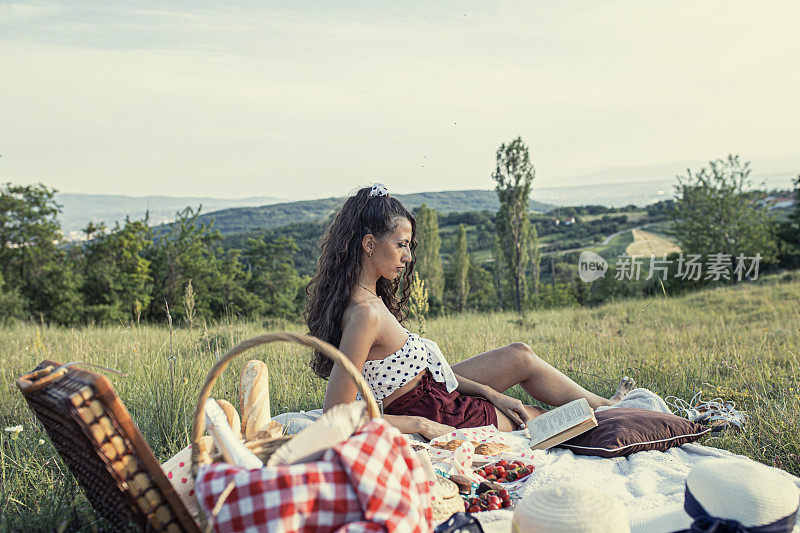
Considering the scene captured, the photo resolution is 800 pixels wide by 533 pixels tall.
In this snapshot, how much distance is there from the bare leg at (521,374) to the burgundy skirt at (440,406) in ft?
1.10

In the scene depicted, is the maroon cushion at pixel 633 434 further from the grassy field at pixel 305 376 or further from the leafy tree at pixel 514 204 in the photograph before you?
the leafy tree at pixel 514 204

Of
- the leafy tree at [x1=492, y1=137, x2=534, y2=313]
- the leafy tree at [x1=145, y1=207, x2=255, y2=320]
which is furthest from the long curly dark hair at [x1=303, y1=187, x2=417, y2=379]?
the leafy tree at [x1=492, y1=137, x2=534, y2=313]

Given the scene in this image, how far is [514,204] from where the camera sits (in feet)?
98.1

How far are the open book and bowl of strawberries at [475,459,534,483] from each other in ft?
1.08

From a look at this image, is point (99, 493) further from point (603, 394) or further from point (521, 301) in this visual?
point (521, 301)

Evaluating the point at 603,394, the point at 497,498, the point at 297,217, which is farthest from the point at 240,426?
the point at 297,217

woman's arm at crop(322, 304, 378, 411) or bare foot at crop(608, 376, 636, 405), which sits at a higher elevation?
woman's arm at crop(322, 304, 378, 411)

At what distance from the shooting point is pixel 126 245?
58.7 ft

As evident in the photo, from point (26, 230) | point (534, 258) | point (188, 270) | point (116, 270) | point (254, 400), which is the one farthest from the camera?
point (534, 258)

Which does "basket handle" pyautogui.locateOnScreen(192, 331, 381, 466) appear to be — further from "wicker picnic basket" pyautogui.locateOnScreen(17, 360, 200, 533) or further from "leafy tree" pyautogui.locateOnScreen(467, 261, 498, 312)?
"leafy tree" pyautogui.locateOnScreen(467, 261, 498, 312)

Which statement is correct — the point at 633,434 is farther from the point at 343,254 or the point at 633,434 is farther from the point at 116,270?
the point at 116,270

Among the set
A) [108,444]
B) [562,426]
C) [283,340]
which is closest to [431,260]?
[562,426]

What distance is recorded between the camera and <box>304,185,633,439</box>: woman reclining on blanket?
3.58 meters

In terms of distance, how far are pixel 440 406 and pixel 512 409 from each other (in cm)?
57
